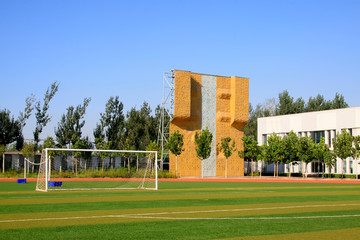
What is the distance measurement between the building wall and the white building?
10.7 meters

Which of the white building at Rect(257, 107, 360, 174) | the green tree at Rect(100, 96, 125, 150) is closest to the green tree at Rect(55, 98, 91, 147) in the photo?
the green tree at Rect(100, 96, 125, 150)

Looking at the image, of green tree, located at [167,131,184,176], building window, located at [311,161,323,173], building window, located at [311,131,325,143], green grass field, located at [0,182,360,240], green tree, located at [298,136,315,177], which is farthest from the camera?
building window, located at [311,131,325,143]

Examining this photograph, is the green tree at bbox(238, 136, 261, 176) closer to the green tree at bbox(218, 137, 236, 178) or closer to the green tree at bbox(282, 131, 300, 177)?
the green tree at bbox(218, 137, 236, 178)

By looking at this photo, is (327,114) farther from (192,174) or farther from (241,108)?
(192,174)

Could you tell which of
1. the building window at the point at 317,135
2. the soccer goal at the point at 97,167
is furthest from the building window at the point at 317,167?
the soccer goal at the point at 97,167

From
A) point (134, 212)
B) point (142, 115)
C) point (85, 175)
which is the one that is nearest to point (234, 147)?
point (142, 115)

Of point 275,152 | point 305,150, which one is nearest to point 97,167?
point 275,152

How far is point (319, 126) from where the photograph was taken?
76.2 m

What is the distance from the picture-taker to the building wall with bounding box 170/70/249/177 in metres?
70.6

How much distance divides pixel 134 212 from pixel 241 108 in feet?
201

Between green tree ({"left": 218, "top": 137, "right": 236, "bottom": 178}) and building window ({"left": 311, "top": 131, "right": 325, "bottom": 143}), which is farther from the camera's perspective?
building window ({"left": 311, "top": 131, "right": 325, "bottom": 143})

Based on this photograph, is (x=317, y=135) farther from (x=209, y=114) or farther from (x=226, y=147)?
(x=209, y=114)

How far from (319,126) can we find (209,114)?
19399mm

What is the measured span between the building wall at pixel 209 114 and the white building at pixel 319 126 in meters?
10.7
